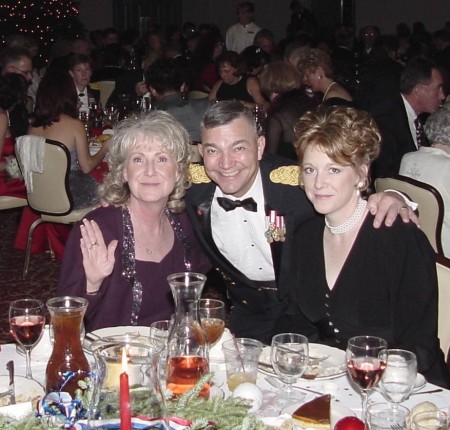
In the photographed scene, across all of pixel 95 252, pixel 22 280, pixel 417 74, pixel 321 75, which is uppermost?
pixel 321 75

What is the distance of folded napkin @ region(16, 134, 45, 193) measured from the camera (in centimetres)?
518

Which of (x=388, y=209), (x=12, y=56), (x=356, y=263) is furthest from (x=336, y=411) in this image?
(x=12, y=56)

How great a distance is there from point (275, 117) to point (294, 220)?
2.72m

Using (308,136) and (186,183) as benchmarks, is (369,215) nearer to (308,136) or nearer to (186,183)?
(308,136)

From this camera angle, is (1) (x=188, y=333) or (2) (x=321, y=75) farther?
(2) (x=321, y=75)

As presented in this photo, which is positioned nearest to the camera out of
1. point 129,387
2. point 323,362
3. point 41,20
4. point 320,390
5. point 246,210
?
point 129,387

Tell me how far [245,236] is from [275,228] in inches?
7.2

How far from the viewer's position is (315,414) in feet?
5.81

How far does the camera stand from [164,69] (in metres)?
6.20

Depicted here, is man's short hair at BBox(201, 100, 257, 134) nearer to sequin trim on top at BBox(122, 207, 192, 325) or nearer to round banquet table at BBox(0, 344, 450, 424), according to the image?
sequin trim on top at BBox(122, 207, 192, 325)

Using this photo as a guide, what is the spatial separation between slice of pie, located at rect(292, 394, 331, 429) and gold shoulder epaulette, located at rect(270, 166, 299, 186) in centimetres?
142

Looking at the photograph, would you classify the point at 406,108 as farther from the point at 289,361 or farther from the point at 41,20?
the point at 41,20

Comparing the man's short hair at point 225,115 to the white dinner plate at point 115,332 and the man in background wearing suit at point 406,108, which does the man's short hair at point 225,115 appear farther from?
the man in background wearing suit at point 406,108

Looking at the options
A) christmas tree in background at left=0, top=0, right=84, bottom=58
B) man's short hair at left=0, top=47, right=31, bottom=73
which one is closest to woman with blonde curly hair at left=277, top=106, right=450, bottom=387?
man's short hair at left=0, top=47, right=31, bottom=73
